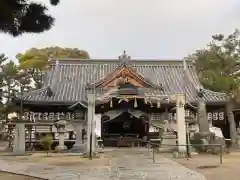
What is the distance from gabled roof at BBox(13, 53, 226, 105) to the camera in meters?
28.3

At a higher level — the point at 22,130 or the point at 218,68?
the point at 218,68

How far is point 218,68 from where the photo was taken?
1342 inches

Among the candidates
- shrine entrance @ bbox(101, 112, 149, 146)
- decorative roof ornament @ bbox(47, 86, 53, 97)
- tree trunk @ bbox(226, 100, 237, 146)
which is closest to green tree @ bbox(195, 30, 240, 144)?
tree trunk @ bbox(226, 100, 237, 146)

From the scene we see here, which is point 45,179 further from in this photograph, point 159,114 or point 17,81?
point 17,81

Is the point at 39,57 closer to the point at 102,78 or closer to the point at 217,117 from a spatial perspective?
the point at 102,78

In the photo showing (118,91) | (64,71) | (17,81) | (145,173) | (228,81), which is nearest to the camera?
(145,173)

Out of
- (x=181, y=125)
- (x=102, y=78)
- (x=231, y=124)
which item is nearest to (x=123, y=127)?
(x=102, y=78)

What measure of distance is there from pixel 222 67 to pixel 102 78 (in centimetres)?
1136

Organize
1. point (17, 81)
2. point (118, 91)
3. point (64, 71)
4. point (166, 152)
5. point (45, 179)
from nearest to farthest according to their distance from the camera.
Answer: point (45, 179), point (166, 152), point (118, 91), point (64, 71), point (17, 81)

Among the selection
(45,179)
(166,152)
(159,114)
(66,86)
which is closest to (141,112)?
(159,114)

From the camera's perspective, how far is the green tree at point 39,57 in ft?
150

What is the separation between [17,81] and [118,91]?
938 inches

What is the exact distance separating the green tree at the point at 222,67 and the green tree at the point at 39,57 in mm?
17219

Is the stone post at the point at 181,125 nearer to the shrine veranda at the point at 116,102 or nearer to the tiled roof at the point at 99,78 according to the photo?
the shrine veranda at the point at 116,102
